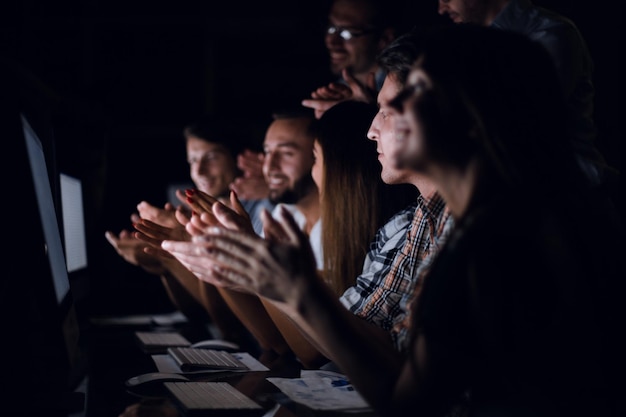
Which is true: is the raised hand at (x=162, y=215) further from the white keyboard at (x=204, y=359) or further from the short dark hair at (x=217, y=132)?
the short dark hair at (x=217, y=132)

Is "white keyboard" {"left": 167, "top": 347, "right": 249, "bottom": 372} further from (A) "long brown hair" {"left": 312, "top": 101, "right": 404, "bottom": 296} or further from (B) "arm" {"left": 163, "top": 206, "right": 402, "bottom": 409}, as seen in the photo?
(B) "arm" {"left": 163, "top": 206, "right": 402, "bottom": 409}

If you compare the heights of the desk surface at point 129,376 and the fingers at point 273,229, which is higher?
the fingers at point 273,229

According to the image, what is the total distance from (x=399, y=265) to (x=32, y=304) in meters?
0.80

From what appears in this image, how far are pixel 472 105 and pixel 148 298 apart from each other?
2.51 meters

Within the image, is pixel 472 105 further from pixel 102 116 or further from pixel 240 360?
pixel 102 116

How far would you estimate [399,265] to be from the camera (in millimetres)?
1597

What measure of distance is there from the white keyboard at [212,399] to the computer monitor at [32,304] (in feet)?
0.63

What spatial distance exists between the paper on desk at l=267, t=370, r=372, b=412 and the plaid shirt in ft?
0.45

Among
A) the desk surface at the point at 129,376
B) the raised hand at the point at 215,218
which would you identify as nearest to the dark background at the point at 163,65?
the desk surface at the point at 129,376

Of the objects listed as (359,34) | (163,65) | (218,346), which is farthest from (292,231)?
(163,65)

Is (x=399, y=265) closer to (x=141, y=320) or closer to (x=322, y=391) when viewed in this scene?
(x=322, y=391)

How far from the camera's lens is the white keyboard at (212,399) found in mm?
1133

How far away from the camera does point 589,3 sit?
272cm

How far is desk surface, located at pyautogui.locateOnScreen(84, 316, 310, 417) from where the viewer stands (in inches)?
48.2
